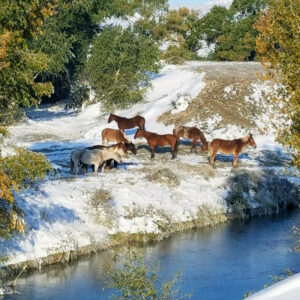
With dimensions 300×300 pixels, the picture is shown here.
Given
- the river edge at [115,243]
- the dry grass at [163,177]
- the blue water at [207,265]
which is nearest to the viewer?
the blue water at [207,265]

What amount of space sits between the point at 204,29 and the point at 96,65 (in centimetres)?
2703

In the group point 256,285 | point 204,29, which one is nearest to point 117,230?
point 256,285

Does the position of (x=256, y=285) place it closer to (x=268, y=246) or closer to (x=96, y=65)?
(x=268, y=246)

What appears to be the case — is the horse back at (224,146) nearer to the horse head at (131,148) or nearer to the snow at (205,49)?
the horse head at (131,148)

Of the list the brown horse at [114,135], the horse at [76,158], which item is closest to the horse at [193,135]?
the brown horse at [114,135]

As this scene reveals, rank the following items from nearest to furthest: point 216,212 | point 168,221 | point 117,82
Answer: point 168,221
point 216,212
point 117,82

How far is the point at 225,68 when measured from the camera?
5191 cm

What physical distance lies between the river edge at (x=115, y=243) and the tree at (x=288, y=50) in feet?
28.8

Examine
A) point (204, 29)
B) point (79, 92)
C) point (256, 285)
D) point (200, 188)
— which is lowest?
point (256, 285)

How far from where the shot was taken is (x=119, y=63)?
49.2 meters

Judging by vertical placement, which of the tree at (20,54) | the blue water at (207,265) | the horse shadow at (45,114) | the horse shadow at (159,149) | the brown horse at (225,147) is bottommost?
the blue water at (207,265)

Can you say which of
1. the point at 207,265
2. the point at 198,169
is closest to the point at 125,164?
the point at 198,169

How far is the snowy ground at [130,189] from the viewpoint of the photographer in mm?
21641

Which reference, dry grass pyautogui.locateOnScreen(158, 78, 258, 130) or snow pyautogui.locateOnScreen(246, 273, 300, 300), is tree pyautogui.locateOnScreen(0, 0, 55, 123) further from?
Answer: dry grass pyautogui.locateOnScreen(158, 78, 258, 130)
